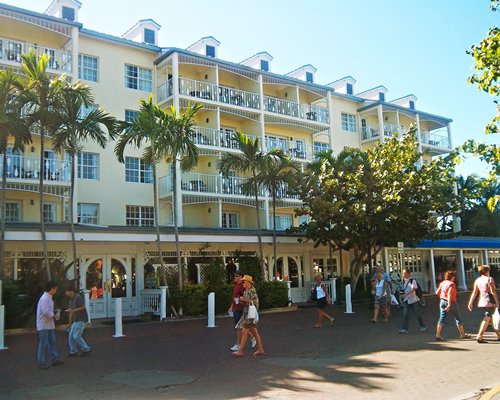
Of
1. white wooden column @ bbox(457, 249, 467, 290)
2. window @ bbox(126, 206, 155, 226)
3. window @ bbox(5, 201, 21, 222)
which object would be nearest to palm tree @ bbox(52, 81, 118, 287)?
window @ bbox(5, 201, 21, 222)

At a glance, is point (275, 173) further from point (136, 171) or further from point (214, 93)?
point (214, 93)

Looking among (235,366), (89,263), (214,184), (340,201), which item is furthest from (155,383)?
(214,184)

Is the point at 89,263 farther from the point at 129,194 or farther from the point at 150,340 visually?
the point at 150,340

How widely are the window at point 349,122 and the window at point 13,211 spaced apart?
22389 millimetres

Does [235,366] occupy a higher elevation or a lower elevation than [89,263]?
lower

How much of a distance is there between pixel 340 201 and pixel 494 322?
1094cm

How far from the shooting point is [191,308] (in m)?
20.0

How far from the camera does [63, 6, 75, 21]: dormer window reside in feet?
84.8

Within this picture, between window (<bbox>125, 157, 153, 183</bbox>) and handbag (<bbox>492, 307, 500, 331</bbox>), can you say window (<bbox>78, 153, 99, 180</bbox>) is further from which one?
handbag (<bbox>492, 307, 500, 331</bbox>)

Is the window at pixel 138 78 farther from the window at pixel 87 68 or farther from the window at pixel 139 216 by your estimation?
the window at pixel 139 216

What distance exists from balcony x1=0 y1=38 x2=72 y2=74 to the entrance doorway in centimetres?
922

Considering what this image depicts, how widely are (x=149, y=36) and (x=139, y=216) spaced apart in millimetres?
10299

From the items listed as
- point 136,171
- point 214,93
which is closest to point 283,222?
point 214,93

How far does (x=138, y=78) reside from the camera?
28125 millimetres
